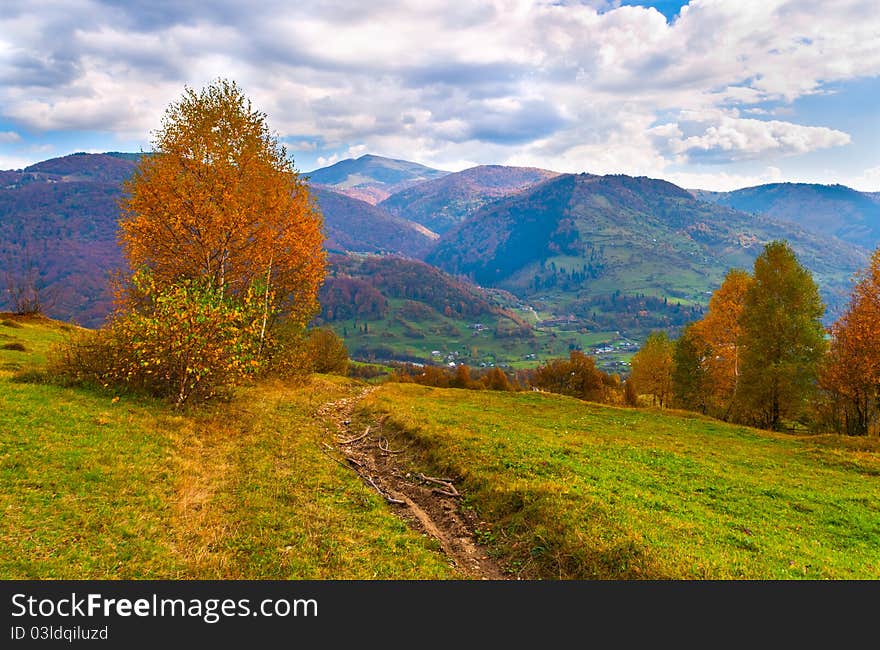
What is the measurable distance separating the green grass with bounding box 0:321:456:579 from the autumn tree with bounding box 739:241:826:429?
49.3 metres

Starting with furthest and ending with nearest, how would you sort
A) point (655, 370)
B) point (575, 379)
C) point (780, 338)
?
point (575, 379)
point (655, 370)
point (780, 338)

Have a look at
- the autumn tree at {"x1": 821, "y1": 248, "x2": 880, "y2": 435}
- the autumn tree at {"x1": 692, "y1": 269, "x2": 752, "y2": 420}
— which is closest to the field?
the autumn tree at {"x1": 821, "y1": 248, "x2": 880, "y2": 435}

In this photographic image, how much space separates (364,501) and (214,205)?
23491mm

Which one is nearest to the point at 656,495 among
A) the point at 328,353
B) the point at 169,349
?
the point at 169,349

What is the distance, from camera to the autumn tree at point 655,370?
83812 mm

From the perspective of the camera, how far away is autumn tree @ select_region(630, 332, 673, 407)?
8381 centimetres

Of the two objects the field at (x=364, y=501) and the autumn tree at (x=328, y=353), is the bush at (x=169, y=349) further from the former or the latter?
the autumn tree at (x=328, y=353)

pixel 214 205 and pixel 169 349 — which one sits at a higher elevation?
pixel 214 205

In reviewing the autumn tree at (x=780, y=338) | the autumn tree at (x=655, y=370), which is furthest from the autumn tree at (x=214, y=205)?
the autumn tree at (x=655, y=370)

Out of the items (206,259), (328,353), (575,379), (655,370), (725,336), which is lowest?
(575,379)

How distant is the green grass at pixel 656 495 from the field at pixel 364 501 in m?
0.09

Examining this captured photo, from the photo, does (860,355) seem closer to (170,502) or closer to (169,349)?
(170,502)

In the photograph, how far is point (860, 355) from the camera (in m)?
41.5

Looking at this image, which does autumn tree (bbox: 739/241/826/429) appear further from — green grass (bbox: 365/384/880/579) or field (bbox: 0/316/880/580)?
field (bbox: 0/316/880/580)
